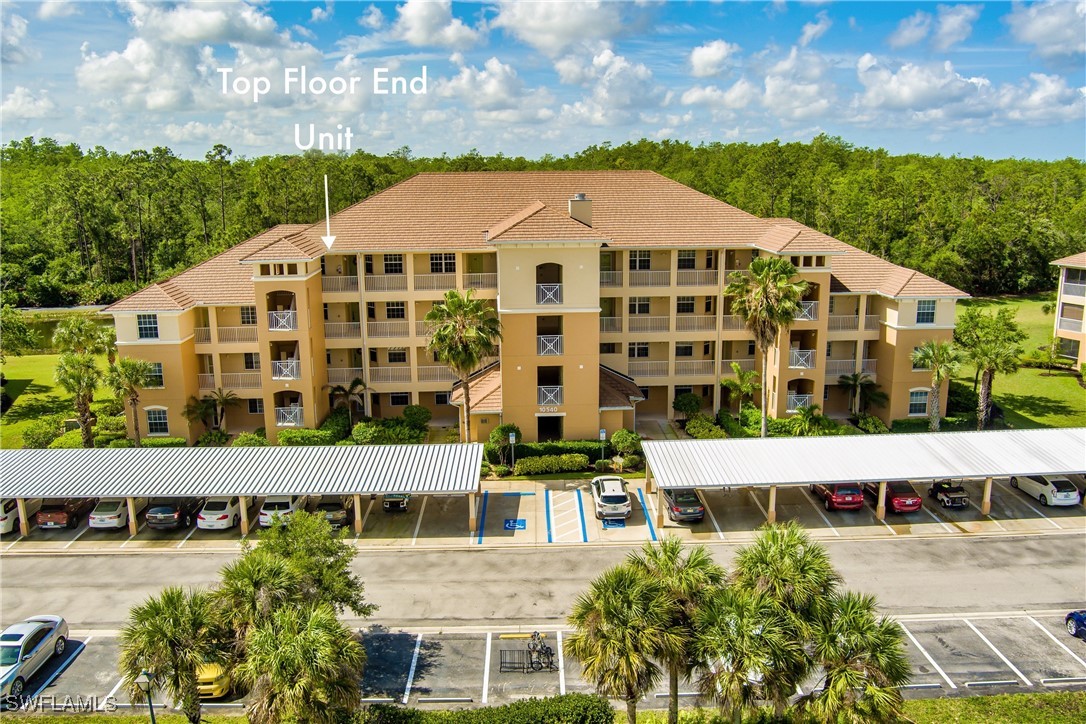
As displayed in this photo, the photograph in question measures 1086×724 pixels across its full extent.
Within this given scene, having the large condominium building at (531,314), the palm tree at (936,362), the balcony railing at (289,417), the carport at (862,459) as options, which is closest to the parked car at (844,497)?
the carport at (862,459)

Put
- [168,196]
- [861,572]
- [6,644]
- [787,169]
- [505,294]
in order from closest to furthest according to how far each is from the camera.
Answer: [6,644] < [861,572] < [505,294] < [168,196] < [787,169]

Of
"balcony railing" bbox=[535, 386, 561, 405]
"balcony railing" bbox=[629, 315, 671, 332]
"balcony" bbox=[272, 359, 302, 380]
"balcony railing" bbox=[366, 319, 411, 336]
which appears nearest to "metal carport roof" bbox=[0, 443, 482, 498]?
"balcony railing" bbox=[535, 386, 561, 405]

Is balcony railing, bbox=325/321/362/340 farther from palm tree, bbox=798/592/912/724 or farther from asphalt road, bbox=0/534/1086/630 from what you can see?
palm tree, bbox=798/592/912/724

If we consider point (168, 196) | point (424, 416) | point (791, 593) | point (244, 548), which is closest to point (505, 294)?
point (424, 416)

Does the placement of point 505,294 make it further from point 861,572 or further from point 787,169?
point 787,169

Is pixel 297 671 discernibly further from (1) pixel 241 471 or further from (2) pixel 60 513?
(2) pixel 60 513

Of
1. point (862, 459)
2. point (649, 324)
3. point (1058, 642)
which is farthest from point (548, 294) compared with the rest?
point (1058, 642)

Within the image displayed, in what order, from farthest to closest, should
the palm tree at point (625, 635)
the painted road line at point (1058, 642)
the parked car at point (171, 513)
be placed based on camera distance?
the parked car at point (171, 513) → the painted road line at point (1058, 642) → the palm tree at point (625, 635)

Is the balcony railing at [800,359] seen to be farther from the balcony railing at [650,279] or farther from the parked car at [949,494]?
the parked car at [949,494]
